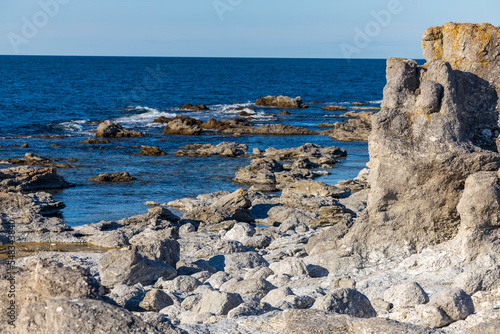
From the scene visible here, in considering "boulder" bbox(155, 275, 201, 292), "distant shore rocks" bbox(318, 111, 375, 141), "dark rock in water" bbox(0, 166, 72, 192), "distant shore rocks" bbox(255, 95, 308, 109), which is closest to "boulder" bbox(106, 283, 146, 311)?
"boulder" bbox(155, 275, 201, 292)

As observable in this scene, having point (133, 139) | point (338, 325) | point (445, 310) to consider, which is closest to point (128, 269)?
point (338, 325)

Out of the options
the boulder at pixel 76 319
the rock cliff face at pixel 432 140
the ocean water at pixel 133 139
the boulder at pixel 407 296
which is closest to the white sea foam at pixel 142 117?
the ocean water at pixel 133 139

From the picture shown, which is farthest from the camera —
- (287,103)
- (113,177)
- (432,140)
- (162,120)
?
(287,103)

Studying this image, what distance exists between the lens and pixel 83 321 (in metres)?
5.65

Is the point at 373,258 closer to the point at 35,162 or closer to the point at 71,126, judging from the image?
the point at 35,162

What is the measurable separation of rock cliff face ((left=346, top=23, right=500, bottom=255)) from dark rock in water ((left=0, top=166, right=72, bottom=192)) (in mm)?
16932

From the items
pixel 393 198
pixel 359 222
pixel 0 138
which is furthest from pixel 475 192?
pixel 0 138

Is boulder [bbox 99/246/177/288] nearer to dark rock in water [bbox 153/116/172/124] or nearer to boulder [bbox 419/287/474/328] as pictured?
boulder [bbox 419/287/474/328]

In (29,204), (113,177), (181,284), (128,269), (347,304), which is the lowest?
(113,177)

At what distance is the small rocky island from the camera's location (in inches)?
257

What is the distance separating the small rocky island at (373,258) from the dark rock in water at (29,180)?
823 centimetres

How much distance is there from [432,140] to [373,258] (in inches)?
96.0

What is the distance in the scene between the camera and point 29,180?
81.6 feet

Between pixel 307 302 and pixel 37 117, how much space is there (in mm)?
50505
